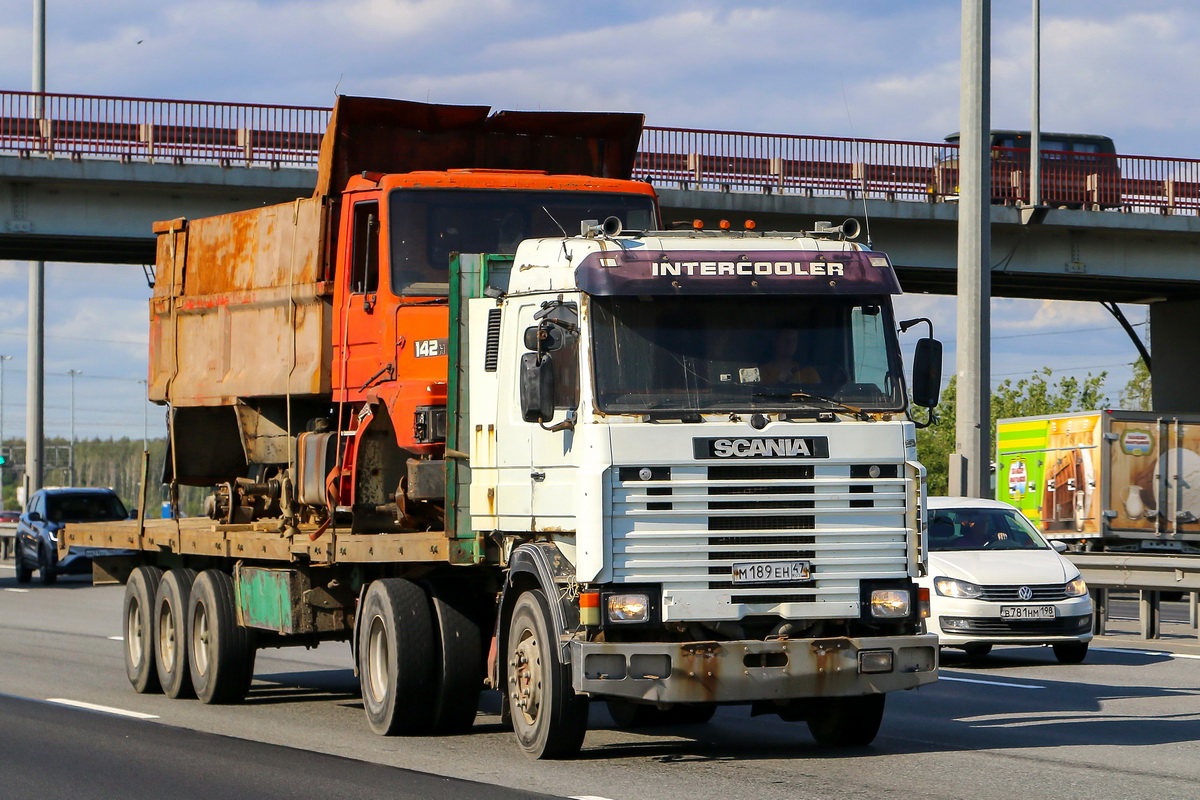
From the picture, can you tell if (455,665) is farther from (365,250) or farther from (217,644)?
(217,644)

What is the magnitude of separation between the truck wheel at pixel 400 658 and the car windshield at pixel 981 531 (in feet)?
24.2

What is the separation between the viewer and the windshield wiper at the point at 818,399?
9422 mm

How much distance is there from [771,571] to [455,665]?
2607mm

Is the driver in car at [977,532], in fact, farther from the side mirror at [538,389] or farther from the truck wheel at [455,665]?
the side mirror at [538,389]

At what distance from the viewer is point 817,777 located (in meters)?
9.23

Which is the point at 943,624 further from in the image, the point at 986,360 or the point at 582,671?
the point at 582,671

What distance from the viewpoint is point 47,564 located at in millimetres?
33750

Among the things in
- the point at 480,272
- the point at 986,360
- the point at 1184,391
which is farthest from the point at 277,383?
the point at 1184,391

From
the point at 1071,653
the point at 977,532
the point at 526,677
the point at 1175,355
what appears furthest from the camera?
the point at 1175,355

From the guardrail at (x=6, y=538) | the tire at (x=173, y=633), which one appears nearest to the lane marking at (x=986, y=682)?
the tire at (x=173, y=633)

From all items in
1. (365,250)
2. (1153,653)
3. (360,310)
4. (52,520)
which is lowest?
(1153,653)

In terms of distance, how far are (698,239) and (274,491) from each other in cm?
568

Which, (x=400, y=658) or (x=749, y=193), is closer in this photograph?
(x=400, y=658)

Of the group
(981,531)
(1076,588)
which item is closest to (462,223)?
(1076,588)
